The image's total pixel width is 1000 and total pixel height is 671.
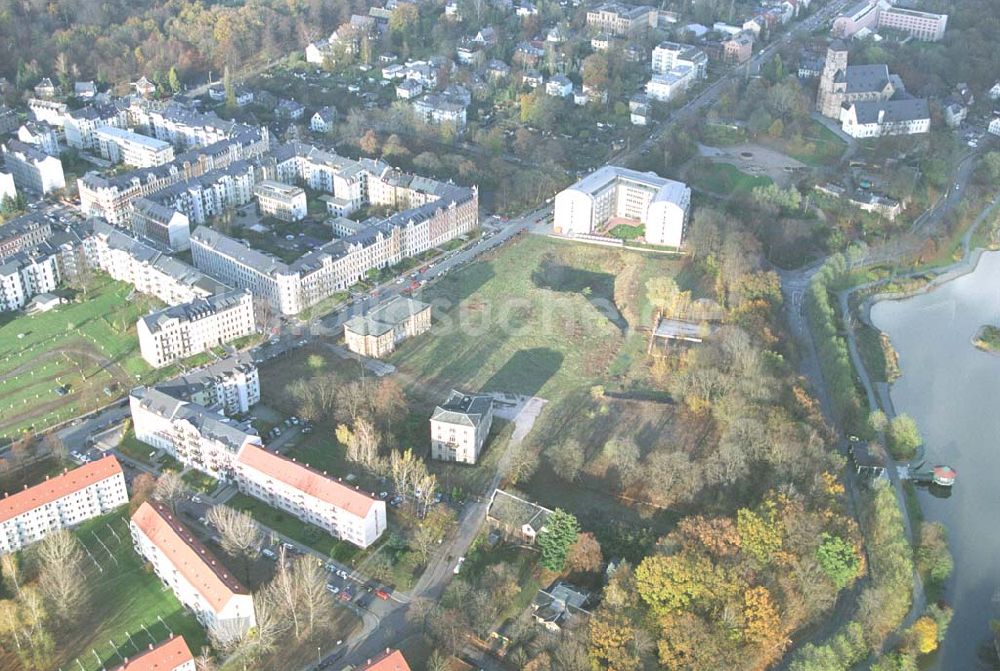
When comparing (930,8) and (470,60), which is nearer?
(470,60)

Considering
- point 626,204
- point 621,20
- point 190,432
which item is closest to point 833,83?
point 621,20

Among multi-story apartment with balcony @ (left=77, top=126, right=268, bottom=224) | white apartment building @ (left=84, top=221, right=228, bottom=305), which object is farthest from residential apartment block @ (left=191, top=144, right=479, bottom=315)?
multi-story apartment with balcony @ (left=77, top=126, right=268, bottom=224)

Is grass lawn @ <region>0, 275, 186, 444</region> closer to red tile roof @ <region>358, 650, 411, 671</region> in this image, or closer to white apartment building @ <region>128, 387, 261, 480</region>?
white apartment building @ <region>128, 387, 261, 480</region>

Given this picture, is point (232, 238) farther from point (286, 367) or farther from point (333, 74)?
point (333, 74)

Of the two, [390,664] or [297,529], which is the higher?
[390,664]

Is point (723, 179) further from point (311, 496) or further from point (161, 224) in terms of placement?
point (311, 496)

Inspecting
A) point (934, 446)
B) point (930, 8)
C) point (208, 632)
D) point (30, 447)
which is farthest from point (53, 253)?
point (930, 8)
